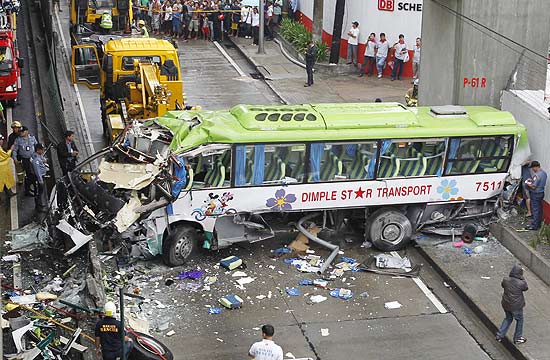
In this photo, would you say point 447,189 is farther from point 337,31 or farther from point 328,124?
point 337,31

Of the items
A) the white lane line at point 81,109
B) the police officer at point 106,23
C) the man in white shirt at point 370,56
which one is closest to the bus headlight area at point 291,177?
the white lane line at point 81,109

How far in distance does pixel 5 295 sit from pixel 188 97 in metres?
14.1

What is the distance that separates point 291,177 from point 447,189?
10.2 feet

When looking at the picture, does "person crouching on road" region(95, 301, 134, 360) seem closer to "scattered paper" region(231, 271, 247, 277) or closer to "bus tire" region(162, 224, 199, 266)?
"bus tire" region(162, 224, 199, 266)

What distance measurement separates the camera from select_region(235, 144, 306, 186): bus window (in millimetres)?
16672

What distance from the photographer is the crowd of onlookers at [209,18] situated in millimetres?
36062

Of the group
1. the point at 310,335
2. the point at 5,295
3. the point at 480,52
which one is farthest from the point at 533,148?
the point at 5,295

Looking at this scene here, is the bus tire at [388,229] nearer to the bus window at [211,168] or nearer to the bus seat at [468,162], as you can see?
the bus seat at [468,162]

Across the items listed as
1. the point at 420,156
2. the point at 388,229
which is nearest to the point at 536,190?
the point at 420,156

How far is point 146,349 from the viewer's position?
1305 cm

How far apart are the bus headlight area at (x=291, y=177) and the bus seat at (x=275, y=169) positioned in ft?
0.06

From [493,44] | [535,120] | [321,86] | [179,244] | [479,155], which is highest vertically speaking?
[493,44]

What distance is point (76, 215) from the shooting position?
53.4 feet

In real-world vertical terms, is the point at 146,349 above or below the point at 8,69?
below
